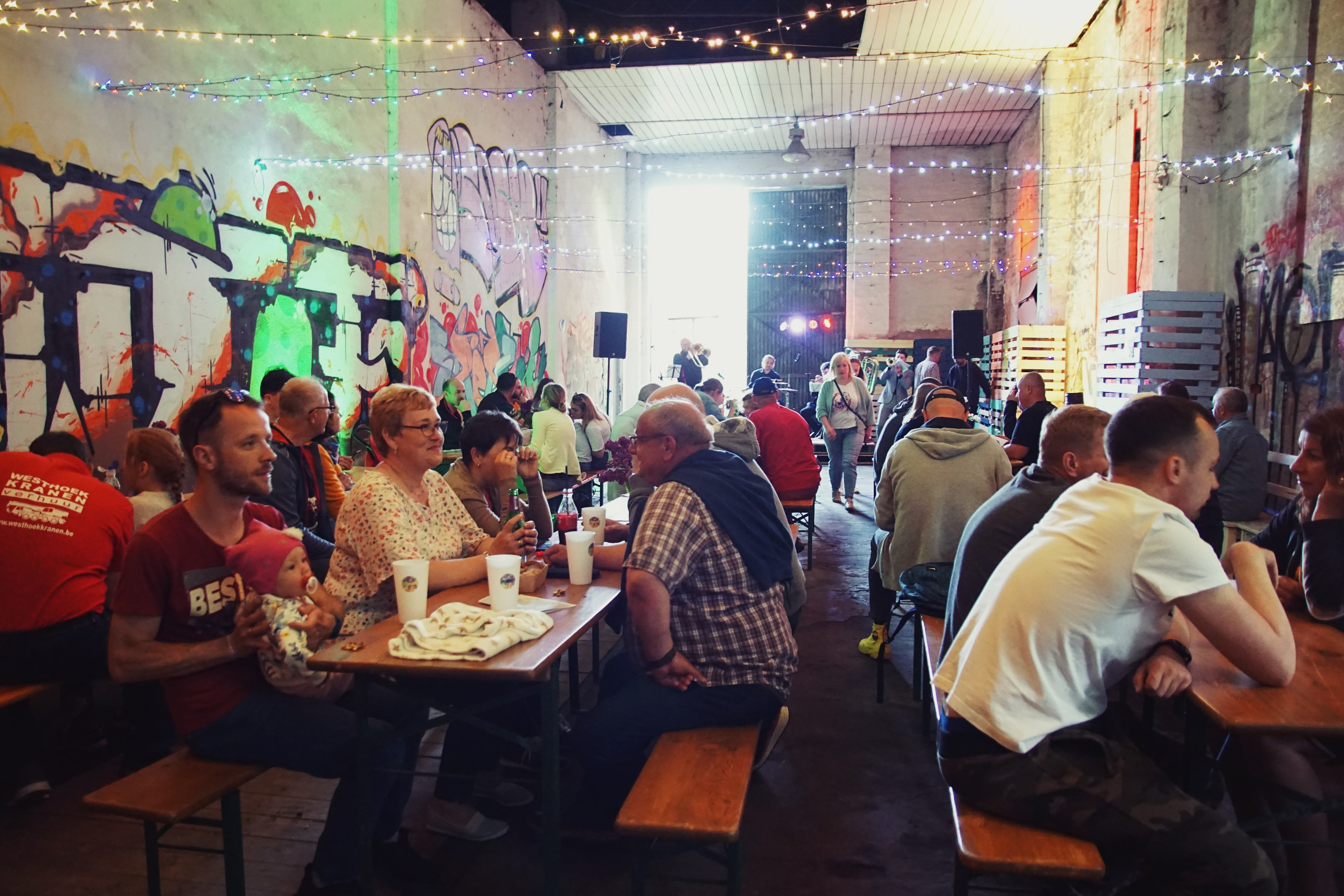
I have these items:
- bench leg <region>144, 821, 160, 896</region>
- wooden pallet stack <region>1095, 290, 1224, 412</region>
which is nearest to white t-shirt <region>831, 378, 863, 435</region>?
wooden pallet stack <region>1095, 290, 1224, 412</region>

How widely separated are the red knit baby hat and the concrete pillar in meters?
13.6

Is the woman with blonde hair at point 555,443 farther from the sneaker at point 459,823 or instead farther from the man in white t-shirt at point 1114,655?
the man in white t-shirt at point 1114,655

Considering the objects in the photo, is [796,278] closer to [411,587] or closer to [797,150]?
[797,150]

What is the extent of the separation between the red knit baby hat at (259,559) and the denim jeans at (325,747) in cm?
31

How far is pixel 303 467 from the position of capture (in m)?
4.11

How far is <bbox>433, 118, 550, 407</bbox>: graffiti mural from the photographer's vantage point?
27.1 feet

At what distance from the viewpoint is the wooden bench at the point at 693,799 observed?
6.31 feet

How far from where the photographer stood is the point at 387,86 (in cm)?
725

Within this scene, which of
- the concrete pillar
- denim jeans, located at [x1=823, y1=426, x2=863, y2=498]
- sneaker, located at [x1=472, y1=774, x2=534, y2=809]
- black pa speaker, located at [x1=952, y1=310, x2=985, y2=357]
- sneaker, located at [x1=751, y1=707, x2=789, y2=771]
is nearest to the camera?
sneaker, located at [x1=751, y1=707, x2=789, y2=771]

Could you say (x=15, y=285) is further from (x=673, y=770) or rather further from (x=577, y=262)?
(x=577, y=262)

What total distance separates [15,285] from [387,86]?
4197 mm

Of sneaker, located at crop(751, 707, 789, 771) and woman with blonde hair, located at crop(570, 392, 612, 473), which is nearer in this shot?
sneaker, located at crop(751, 707, 789, 771)

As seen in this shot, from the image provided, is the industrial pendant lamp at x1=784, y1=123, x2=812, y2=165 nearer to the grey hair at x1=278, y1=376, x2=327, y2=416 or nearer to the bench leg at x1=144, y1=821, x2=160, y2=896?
the grey hair at x1=278, y1=376, x2=327, y2=416

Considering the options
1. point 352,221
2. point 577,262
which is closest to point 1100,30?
point 577,262
